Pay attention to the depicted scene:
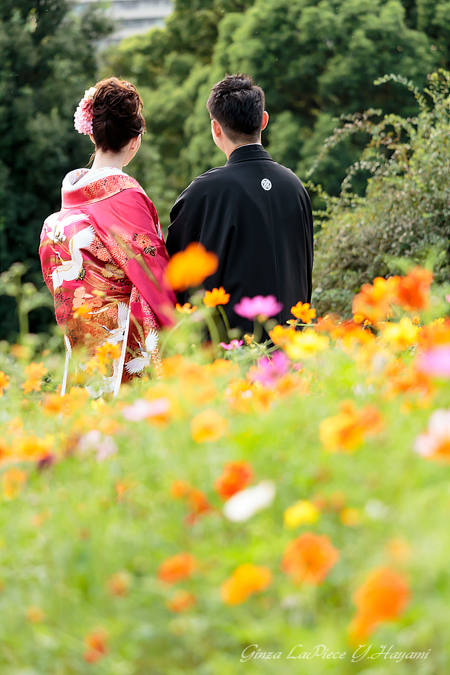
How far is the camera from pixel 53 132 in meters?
11.9

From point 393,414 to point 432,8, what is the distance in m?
13.8

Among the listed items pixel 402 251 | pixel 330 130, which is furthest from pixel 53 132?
pixel 402 251

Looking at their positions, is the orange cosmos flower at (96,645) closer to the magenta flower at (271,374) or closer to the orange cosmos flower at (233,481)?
the orange cosmos flower at (233,481)

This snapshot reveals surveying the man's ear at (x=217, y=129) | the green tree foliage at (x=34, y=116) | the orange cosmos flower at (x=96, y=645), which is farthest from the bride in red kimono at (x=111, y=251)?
the green tree foliage at (x=34, y=116)

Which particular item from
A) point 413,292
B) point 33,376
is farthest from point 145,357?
point 413,292

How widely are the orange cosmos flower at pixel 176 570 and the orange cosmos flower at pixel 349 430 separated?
0.25 metres

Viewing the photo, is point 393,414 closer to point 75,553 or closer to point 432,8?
point 75,553

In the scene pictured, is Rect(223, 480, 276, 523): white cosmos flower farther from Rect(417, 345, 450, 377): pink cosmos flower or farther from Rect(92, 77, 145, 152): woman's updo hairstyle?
Rect(92, 77, 145, 152): woman's updo hairstyle

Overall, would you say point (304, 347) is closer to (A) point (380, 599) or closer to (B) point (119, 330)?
(A) point (380, 599)

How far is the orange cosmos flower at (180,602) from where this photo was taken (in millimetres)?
857

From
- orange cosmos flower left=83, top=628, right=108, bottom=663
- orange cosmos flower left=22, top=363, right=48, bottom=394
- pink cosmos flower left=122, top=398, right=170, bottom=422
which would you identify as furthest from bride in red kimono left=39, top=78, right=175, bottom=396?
orange cosmos flower left=83, top=628, right=108, bottom=663

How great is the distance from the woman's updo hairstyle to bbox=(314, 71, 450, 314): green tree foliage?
5.88 feet

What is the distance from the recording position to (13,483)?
1.16 m

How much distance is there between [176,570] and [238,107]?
2295mm
